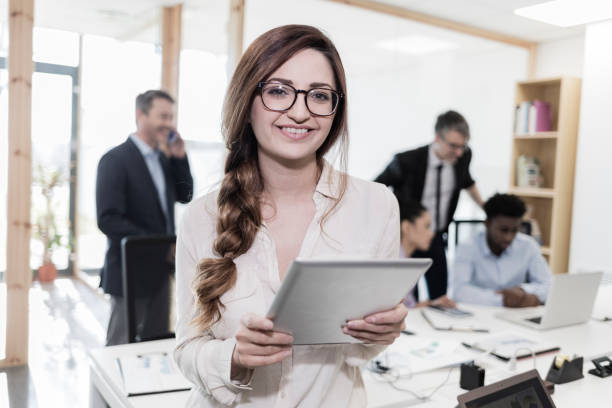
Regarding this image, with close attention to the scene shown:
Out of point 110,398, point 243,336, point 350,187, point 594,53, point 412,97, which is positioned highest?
point 594,53

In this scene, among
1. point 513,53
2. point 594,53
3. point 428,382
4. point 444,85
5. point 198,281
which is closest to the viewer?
point 198,281

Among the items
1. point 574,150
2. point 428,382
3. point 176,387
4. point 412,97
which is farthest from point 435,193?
point 176,387

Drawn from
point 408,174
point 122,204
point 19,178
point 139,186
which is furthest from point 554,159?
point 19,178

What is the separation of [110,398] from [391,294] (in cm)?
106

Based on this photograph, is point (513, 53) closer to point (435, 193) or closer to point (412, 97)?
point (412, 97)

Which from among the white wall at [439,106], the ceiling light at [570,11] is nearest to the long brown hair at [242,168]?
the ceiling light at [570,11]

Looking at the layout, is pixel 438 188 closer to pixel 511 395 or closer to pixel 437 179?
pixel 437 179

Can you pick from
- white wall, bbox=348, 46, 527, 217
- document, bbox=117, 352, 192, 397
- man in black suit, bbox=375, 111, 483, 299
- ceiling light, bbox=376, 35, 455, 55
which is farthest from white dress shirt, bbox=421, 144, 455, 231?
document, bbox=117, 352, 192, 397

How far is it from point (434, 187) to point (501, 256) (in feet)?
2.93

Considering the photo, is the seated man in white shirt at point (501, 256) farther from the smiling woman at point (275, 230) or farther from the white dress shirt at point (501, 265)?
the smiling woman at point (275, 230)

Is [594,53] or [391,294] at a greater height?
[594,53]

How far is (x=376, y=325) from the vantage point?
94cm

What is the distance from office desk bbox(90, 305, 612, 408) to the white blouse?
0.40 m

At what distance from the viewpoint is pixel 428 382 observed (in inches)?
65.5
